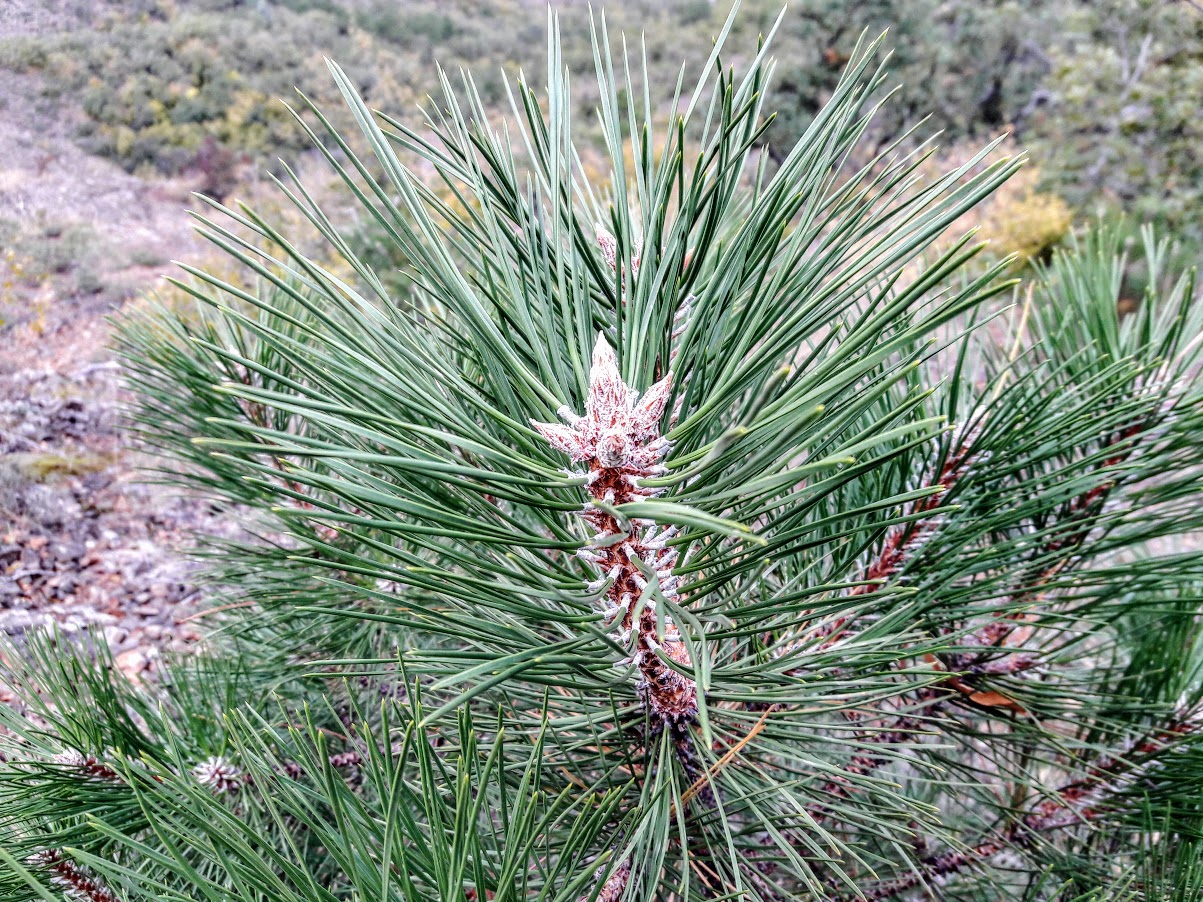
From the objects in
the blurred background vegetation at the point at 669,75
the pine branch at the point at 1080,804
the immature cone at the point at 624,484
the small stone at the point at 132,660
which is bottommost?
the pine branch at the point at 1080,804

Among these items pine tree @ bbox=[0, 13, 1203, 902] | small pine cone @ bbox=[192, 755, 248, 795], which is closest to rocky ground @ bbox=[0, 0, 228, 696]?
small pine cone @ bbox=[192, 755, 248, 795]

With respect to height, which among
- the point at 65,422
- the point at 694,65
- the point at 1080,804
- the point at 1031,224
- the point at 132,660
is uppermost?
the point at 694,65

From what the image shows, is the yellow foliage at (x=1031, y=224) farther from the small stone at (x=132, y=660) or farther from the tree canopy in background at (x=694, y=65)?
the small stone at (x=132, y=660)

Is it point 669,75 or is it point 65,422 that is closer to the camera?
point 65,422

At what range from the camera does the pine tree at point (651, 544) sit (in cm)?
26

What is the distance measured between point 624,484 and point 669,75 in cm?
726

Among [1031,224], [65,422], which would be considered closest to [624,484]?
[65,422]

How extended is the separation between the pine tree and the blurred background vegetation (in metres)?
0.10

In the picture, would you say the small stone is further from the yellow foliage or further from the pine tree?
the yellow foliage

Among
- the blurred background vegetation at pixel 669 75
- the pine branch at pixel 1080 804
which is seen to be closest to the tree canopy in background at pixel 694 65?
the blurred background vegetation at pixel 669 75

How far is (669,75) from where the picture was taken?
646cm

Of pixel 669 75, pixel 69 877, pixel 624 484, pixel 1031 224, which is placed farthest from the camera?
pixel 669 75

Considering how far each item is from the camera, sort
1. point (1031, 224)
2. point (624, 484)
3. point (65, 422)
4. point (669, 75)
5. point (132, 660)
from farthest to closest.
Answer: point (669, 75), point (1031, 224), point (65, 422), point (132, 660), point (624, 484)

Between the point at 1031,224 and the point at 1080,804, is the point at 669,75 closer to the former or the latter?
the point at 1031,224
